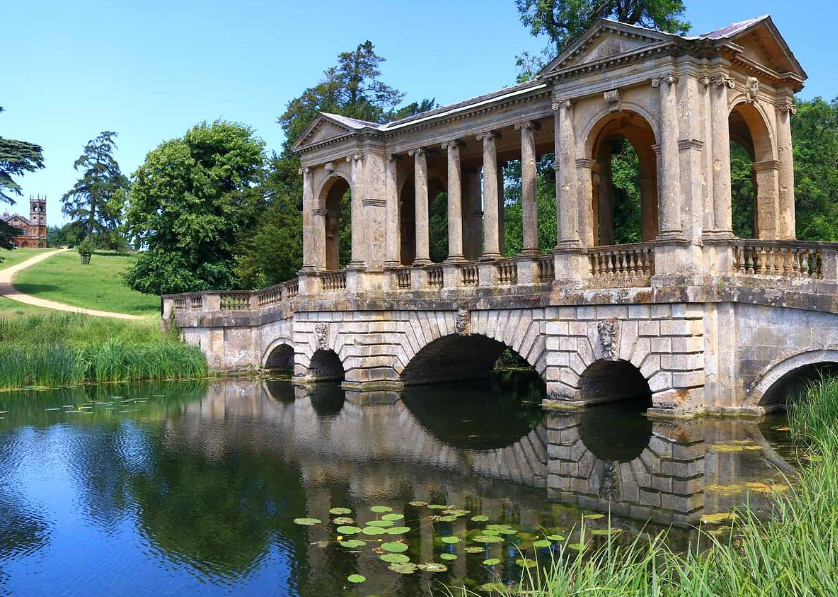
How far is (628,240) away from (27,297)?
1316 inches

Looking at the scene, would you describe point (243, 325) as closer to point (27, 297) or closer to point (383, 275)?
point (383, 275)

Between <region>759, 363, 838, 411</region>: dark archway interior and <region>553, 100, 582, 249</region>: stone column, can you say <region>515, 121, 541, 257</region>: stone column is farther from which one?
<region>759, 363, 838, 411</region>: dark archway interior

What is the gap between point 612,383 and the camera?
18.7 metres

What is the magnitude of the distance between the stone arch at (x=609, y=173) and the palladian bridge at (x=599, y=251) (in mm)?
62

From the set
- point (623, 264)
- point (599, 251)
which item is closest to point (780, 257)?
point (623, 264)

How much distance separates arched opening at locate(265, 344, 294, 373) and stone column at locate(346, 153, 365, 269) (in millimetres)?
6070

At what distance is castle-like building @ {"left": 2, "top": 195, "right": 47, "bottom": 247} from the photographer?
332ft

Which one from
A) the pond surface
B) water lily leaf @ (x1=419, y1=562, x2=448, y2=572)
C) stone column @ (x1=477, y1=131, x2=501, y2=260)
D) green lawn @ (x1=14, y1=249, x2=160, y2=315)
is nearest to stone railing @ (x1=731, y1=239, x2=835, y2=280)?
the pond surface

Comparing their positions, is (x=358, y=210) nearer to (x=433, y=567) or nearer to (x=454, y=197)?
(x=454, y=197)

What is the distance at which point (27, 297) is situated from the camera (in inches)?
1716

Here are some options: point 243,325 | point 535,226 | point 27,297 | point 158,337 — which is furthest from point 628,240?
point 27,297

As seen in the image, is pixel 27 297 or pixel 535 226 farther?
pixel 27 297

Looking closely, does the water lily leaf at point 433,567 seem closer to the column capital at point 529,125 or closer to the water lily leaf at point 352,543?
the water lily leaf at point 352,543

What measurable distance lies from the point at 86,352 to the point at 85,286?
26.6m
